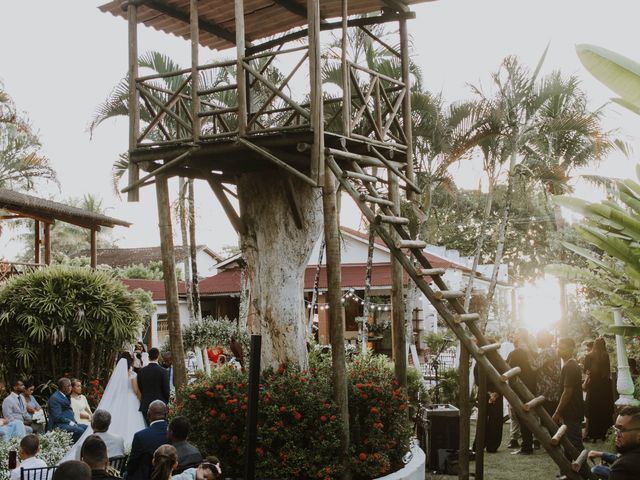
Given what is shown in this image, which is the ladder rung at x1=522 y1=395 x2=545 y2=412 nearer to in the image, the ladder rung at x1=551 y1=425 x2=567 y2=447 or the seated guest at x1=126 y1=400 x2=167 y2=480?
the ladder rung at x1=551 y1=425 x2=567 y2=447

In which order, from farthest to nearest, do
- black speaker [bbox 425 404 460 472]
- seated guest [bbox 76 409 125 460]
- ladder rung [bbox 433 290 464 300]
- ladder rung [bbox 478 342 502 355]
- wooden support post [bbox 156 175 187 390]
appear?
black speaker [bbox 425 404 460 472], wooden support post [bbox 156 175 187 390], ladder rung [bbox 433 290 464 300], seated guest [bbox 76 409 125 460], ladder rung [bbox 478 342 502 355]

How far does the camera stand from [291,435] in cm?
846

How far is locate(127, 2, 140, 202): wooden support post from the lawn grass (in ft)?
19.2

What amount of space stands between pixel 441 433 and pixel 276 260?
3.46 metres

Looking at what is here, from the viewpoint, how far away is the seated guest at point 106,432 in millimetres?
7532

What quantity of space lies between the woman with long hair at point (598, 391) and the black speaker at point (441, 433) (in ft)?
9.50

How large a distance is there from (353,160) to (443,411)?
3892 millimetres

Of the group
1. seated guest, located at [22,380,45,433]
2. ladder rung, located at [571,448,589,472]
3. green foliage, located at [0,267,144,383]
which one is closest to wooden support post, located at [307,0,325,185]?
ladder rung, located at [571,448,589,472]

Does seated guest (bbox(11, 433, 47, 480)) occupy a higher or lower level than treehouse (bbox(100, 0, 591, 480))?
lower

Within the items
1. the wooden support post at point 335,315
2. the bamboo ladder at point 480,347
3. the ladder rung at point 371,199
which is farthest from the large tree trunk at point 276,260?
the ladder rung at point 371,199

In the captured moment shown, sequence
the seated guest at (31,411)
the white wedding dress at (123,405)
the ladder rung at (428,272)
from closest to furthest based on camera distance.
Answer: the ladder rung at (428,272) < the seated guest at (31,411) < the white wedding dress at (123,405)

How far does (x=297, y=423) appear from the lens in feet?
27.9

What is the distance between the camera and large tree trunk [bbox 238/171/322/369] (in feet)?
33.7

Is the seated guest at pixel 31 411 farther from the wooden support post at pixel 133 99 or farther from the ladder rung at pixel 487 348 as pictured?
the ladder rung at pixel 487 348
